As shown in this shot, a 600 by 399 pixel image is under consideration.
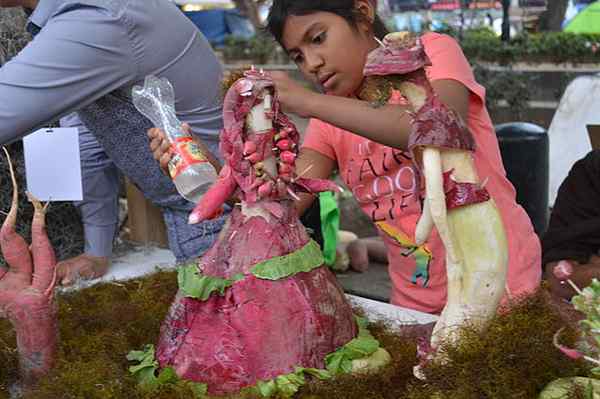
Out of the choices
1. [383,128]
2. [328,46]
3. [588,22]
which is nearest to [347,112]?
[383,128]

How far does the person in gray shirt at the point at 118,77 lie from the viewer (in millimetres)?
1353

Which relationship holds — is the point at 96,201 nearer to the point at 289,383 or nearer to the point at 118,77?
the point at 118,77

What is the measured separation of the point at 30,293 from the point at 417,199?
596 millimetres

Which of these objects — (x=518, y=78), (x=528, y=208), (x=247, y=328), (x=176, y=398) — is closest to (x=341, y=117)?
(x=247, y=328)

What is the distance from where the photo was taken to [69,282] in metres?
1.60

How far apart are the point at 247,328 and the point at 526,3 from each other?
4.50 metres

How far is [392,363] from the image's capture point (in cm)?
100

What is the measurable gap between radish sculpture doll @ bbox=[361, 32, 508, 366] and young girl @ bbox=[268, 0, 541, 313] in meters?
0.22

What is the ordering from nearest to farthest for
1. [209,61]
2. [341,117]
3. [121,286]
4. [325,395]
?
[325,395]
[341,117]
[121,286]
[209,61]

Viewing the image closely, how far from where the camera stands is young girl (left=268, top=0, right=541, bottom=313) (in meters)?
1.12

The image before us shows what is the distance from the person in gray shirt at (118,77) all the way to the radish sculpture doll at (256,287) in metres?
0.39

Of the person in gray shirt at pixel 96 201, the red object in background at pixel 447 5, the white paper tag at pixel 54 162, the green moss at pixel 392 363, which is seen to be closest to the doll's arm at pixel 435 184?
the green moss at pixel 392 363

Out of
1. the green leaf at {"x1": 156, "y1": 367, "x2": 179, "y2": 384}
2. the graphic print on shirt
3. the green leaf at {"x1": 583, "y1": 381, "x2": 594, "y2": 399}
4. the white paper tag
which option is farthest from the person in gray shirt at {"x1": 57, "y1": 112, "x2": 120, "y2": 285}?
the green leaf at {"x1": 583, "y1": 381, "x2": 594, "y2": 399}

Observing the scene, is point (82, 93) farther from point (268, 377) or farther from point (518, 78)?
point (518, 78)
